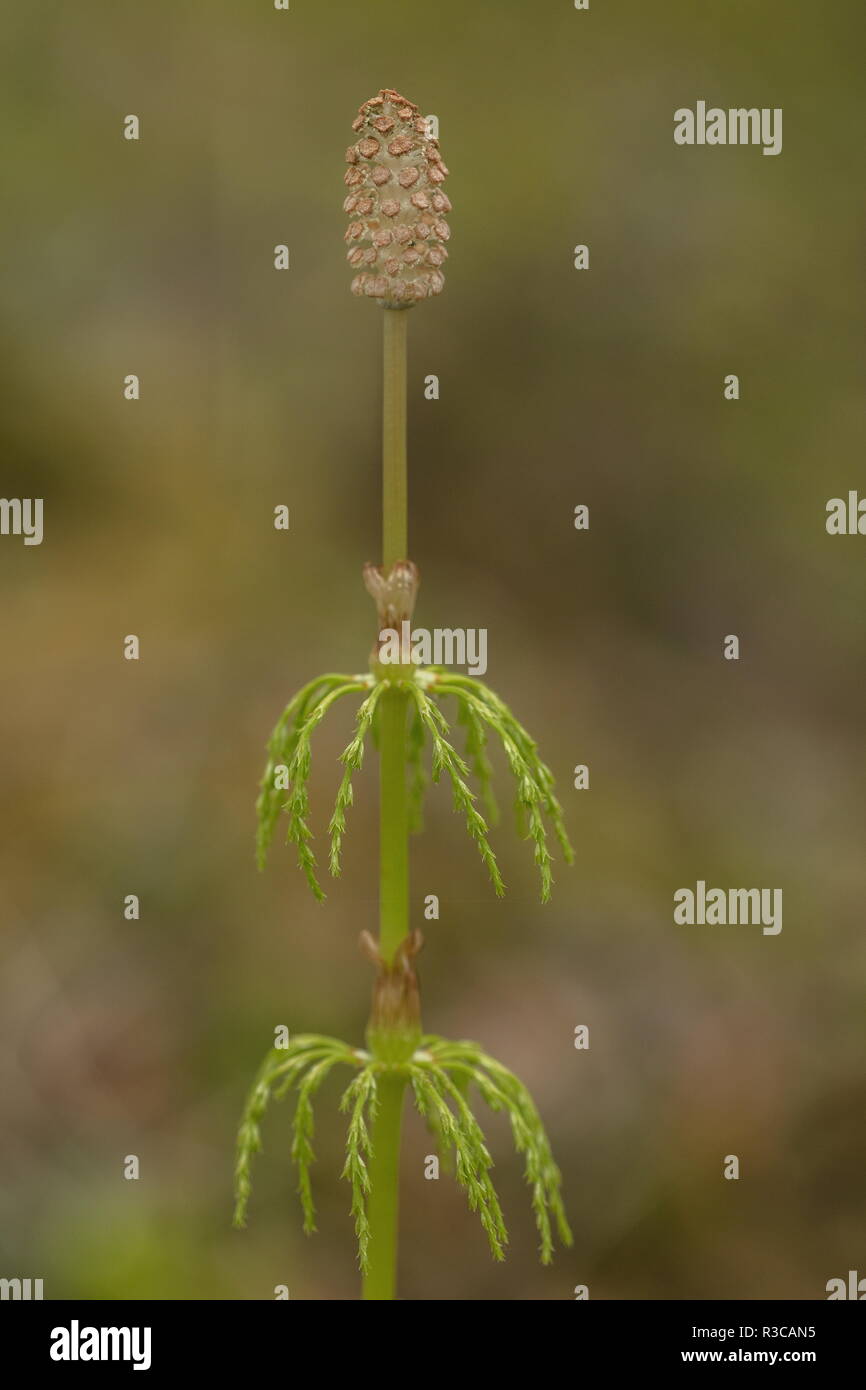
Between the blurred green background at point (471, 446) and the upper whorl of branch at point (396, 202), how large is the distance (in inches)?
139

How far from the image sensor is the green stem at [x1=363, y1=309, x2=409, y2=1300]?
76.3 inches

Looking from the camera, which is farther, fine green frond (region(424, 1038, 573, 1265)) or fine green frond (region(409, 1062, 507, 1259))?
fine green frond (region(424, 1038, 573, 1265))

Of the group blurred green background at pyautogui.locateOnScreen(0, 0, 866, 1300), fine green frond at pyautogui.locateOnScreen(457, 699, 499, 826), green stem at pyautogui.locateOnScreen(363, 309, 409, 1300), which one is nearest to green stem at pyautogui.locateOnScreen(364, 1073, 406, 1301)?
green stem at pyautogui.locateOnScreen(363, 309, 409, 1300)

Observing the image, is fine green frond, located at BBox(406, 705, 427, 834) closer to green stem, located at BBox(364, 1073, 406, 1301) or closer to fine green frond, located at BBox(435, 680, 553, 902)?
fine green frond, located at BBox(435, 680, 553, 902)

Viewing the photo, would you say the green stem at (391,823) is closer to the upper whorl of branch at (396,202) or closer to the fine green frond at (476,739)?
the upper whorl of branch at (396,202)

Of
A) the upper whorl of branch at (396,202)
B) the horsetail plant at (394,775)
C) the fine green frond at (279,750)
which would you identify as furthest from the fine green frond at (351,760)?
the upper whorl of branch at (396,202)

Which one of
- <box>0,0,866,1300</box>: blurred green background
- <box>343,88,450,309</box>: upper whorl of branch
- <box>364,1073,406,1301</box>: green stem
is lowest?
<box>364,1073,406,1301</box>: green stem

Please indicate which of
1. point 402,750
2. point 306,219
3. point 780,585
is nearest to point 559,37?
point 306,219

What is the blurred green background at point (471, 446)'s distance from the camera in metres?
5.45

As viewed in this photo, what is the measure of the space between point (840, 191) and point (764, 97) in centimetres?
57

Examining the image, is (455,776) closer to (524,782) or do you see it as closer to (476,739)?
(524,782)

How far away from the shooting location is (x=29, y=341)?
5.91 meters

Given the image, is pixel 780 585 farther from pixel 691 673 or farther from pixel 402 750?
pixel 402 750

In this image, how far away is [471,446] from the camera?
6.08 metres
